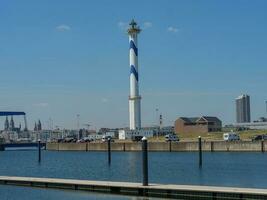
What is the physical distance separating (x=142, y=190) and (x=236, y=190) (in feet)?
23.5

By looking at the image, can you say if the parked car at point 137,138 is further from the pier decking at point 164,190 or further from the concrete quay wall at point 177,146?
the pier decking at point 164,190

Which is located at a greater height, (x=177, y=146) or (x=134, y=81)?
(x=134, y=81)

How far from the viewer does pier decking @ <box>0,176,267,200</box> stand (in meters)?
39.3

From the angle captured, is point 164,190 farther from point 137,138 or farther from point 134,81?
point 137,138

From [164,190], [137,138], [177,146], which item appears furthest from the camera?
[137,138]

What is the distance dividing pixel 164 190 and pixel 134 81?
109424 millimetres

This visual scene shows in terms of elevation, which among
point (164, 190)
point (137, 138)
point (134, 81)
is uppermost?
point (134, 81)

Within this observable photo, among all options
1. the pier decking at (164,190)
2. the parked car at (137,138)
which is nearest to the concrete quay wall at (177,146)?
the parked car at (137,138)

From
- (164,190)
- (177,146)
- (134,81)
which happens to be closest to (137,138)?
(134,81)

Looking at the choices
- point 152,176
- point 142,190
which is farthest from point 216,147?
point 142,190

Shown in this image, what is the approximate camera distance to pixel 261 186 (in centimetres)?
5028

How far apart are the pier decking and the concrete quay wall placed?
7818cm

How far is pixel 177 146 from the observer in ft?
456

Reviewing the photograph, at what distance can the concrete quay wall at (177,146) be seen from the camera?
407 ft
